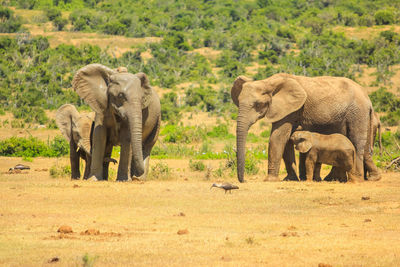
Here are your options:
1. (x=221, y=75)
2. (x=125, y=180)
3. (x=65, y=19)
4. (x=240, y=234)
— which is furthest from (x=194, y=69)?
(x=240, y=234)

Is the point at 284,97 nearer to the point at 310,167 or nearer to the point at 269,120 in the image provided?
the point at 269,120

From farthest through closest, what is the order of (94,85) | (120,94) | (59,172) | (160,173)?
(59,172) → (160,173) → (94,85) → (120,94)

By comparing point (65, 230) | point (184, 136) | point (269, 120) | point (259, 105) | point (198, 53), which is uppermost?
point (259, 105)

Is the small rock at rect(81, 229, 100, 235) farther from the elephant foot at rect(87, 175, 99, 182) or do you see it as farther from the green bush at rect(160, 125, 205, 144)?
the green bush at rect(160, 125, 205, 144)

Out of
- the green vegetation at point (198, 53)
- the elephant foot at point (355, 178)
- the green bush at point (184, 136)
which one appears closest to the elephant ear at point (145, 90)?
the green vegetation at point (198, 53)

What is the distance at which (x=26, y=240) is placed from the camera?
8.23m

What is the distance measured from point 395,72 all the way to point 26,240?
3468cm

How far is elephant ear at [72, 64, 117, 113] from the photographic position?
13898 mm

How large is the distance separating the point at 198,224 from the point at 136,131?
3.72 m

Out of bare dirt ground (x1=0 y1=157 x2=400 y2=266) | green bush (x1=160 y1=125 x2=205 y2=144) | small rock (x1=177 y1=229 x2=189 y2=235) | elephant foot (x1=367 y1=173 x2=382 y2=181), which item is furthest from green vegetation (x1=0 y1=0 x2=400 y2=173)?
small rock (x1=177 y1=229 x2=189 y2=235)

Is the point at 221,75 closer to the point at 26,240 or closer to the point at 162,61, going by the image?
the point at 162,61

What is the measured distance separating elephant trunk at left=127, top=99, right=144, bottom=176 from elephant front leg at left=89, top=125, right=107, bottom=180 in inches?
38.2

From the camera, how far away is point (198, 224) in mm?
9633

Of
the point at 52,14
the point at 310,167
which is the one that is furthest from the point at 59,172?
the point at 52,14
